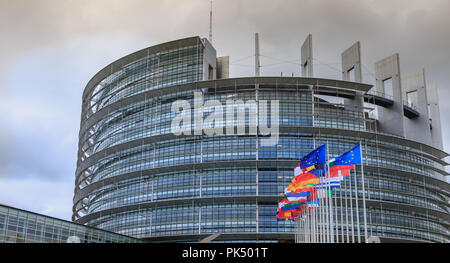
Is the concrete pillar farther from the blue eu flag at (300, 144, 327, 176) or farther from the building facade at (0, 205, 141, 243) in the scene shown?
the blue eu flag at (300, 144, 327, 176)

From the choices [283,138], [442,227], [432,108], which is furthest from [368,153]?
[432,108]

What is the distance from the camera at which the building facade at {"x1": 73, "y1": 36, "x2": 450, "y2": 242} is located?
81.8m

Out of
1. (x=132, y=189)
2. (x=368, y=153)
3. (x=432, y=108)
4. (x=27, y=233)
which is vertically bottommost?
(x=27, y=233)

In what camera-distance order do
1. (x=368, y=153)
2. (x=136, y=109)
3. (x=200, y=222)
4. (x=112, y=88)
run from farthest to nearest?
(x=112, y=88) < (x=136, y=109) < (x=368, y=153) < (x=200, y=222)

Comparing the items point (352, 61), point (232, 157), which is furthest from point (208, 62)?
point (352, 61)

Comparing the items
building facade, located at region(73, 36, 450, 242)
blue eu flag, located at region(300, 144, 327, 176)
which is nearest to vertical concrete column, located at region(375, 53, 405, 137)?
building facade, located at region(73, 36, 450, 242)

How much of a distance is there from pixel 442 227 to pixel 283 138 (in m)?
33.0

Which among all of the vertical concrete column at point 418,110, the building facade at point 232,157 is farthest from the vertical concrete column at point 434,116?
the building facade at point 232,157

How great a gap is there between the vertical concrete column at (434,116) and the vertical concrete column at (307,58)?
3118 cm

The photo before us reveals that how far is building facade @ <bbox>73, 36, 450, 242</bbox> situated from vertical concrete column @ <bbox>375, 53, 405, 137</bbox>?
0.75 ft

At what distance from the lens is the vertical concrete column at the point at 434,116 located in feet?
340
